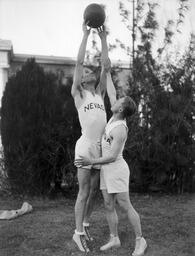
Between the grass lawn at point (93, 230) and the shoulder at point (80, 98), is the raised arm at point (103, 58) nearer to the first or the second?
the shoulder at point (80, 98)

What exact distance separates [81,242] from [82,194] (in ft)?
1.74

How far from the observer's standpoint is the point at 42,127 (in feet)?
25.4

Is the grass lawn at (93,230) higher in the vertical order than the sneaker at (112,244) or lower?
lower

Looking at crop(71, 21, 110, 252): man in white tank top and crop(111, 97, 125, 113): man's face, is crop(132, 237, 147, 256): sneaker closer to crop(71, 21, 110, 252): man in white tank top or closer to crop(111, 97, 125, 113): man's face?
crop(71, 21, 110, 252): man in white tank top

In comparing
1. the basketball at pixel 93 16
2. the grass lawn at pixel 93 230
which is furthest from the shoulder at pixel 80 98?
the grass lawn at pixel 93 230

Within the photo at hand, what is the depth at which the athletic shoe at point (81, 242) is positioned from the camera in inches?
192

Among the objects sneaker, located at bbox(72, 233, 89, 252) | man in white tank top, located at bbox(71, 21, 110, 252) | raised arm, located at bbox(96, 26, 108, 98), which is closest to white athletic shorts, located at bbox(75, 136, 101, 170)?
man in white tank top, located at bbox(71, 21, 110, 252)

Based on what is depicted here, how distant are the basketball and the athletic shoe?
242 cm

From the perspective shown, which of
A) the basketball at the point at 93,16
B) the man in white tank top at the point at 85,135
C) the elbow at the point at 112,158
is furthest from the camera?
the basketball at the point at 93,16

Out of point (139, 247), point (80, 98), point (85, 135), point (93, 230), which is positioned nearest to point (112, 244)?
point (139, 247)

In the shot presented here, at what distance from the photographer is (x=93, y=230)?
571cm

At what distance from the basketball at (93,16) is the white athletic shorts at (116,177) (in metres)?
1.64

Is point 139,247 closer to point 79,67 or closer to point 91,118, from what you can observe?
point 91,118

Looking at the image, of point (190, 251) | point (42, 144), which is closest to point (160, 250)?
point (190, 251)
